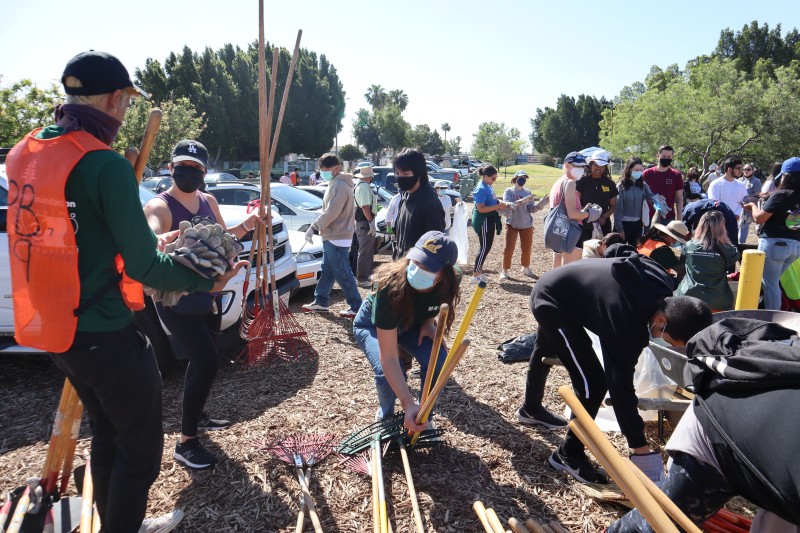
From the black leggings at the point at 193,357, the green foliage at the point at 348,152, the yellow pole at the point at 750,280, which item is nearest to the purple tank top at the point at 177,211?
the black leggings at the point at 193,357

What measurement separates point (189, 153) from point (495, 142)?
210 feet

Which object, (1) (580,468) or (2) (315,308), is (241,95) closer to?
(2) (315,308)

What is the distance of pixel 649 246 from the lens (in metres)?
5.75

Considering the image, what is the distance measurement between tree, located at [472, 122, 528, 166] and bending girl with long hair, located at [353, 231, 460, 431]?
6050cm

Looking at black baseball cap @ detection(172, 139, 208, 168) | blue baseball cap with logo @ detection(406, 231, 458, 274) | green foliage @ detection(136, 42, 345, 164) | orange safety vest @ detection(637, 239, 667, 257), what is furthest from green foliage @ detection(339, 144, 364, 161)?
blue baseball cap with logo @ detection(406, 231, 458, 274)

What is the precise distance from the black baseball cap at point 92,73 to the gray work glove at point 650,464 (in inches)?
107

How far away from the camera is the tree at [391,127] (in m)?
66.2

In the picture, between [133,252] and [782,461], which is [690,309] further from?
[133,252]

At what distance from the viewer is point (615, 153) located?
36.4 m

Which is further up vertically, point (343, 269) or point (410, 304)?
point (410, 304)

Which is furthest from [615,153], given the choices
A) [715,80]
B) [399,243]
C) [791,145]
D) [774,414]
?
[774,414]

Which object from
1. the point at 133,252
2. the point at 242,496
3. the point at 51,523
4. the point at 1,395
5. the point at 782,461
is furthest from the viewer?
the point at 1,395

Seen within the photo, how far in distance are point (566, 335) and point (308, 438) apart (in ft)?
5.59

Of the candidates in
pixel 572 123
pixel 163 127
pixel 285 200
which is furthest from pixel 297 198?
pixel 572 123
